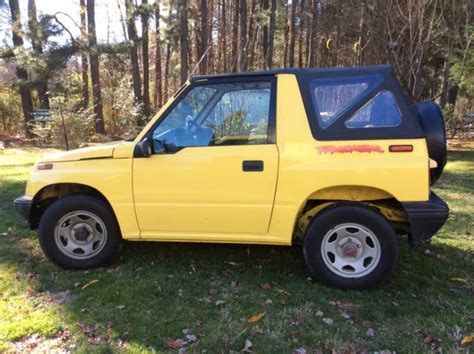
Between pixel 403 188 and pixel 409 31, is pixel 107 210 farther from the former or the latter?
pixel 409 31

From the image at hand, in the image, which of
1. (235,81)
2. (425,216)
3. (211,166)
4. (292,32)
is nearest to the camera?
(425,216)

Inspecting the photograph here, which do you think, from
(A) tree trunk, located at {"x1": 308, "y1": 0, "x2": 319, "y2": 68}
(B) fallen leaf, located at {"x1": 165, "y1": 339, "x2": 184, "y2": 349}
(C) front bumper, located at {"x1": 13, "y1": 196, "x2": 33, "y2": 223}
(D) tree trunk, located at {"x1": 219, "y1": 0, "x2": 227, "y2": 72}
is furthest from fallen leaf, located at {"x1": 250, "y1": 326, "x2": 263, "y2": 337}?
(D) tree trunk, located at {"x1": 219, "y1": 0, "x2": 227, "y2": 72}

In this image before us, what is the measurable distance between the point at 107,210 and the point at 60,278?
2.60 feet

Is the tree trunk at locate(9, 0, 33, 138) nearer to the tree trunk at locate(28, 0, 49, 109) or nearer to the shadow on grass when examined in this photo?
the tree trunk at locate(28, 0, 49, 109)

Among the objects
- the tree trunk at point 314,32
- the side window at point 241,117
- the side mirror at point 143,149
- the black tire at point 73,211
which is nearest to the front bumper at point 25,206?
the black tire at point 73,211

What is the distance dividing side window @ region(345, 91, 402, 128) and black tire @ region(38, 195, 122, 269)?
95.2 inches

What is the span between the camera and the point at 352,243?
3.86m

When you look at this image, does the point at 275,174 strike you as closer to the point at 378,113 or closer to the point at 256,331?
the point at 378,113

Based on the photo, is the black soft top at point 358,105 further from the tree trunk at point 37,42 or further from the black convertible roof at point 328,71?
the tree trunk at point 37,42

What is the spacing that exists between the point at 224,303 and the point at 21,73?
18805 mm

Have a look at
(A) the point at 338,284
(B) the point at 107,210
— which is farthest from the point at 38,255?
(A) the point at 338,284

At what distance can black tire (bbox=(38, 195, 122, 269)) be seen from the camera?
4209 millimetres

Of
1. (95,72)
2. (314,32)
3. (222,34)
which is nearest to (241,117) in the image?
(95,72)

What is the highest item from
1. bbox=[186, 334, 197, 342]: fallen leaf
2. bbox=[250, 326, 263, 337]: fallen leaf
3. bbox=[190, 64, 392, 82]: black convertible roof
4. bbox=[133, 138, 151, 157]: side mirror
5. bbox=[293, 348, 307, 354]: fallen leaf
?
bbox=[190, 64, 392, 82]: black convertible roof
